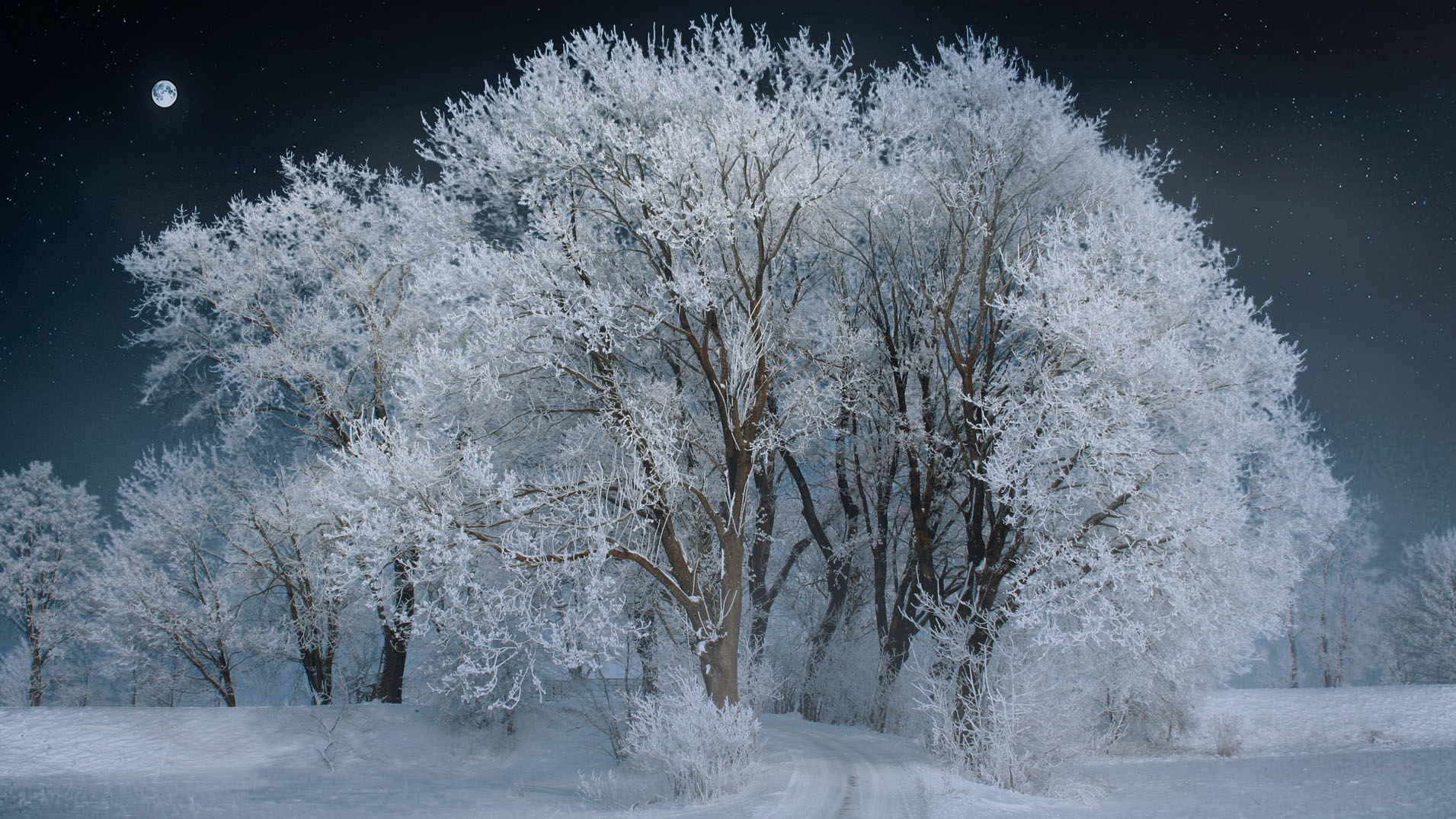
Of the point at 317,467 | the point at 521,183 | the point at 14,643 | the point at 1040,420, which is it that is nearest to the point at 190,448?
the point at 317,467

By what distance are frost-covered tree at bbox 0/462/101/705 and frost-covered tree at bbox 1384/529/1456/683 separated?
42127 millimetres

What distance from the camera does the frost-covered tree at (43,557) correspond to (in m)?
20.7

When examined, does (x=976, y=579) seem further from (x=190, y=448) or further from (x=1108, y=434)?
(x=190, y=448)

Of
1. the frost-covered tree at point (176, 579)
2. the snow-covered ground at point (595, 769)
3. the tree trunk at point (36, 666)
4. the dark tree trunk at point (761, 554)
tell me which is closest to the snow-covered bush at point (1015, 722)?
the snow-covered ground at point (595, 769)

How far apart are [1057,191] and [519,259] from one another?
926 centimetres

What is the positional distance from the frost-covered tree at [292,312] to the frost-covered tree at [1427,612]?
33257 mm

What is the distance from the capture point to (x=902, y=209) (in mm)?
13594

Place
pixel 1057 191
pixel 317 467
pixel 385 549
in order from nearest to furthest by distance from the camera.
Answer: pixel 385 549, pixel 1057 191, pixel 317 467

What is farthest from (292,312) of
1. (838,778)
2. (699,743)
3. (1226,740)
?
(1226,740)

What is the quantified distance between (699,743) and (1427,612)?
31782 millimetres

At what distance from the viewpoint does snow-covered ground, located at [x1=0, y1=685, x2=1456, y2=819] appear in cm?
818

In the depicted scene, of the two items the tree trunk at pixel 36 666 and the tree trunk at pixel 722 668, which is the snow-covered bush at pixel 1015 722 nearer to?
the tree trunk at pixel 722 668

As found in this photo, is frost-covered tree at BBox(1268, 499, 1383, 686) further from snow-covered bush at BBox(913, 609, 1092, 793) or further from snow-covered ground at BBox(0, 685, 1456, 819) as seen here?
snow-covered bush at BBox(913, 609, 1092, 793)

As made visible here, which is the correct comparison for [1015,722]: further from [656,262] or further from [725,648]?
[656,262]
